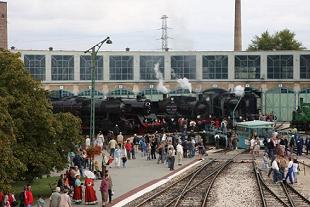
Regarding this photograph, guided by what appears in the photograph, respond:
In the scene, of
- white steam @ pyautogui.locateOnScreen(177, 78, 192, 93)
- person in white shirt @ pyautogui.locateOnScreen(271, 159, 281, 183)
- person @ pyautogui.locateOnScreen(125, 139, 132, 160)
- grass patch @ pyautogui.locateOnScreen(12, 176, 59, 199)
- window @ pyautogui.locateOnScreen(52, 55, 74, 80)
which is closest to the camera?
grass patch @ pyautogui.locateOnScreen(12, 176, 59, 199)

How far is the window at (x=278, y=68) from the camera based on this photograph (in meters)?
80.0

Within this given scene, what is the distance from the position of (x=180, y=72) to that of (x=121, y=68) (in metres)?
7.49

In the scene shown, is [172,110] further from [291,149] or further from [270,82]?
[270,82]

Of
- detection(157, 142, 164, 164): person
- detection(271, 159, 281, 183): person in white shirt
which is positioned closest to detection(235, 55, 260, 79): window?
detection(157, 142, 164, 164): person

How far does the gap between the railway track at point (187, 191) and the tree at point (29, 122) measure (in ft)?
13.3

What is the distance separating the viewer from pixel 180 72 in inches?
3196

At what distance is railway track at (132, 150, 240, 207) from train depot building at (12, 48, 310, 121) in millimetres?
46087

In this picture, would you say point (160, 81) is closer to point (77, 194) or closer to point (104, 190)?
point (77, 194)

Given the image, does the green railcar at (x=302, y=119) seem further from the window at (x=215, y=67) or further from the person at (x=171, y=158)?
the person at (x=171, y=158)

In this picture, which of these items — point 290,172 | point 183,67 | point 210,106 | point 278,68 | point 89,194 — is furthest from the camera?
point 183,67

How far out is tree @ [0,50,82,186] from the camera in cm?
2336

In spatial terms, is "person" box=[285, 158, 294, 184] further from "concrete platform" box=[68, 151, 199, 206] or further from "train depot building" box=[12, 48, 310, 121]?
"train depot building" box=[12, 48, 310, 121]

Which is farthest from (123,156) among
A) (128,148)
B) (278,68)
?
(278,68)

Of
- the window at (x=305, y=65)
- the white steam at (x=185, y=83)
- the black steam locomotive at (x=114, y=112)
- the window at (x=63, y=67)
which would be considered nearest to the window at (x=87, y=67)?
the window at (x=63, y=67)
